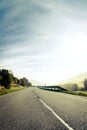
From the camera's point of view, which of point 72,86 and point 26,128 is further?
point 72,86

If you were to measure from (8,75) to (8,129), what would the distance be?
8983 cm

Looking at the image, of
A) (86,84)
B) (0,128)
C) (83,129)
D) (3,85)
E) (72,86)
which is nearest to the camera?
(83,129)

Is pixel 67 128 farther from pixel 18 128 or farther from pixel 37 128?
pixel 18 128

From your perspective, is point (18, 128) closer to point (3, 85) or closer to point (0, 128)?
point (0, 128)

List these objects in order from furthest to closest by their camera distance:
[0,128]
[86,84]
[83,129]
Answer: [86,84] < [0,128] < [83,129]

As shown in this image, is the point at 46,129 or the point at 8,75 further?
the point at 8,75

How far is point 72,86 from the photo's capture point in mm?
184000

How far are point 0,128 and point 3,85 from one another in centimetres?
9008

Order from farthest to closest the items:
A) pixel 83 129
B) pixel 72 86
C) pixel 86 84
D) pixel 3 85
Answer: pixel 72 86
pixel 86 84
pixel 3 85
pixel 83 129

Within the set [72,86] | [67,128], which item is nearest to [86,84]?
[72,86]

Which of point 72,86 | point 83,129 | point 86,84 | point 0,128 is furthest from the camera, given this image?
point 72,86

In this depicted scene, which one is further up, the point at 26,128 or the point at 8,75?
the point at 8,75

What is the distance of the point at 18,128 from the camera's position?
7559mm

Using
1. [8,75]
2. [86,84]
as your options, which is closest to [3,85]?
[8,75]
